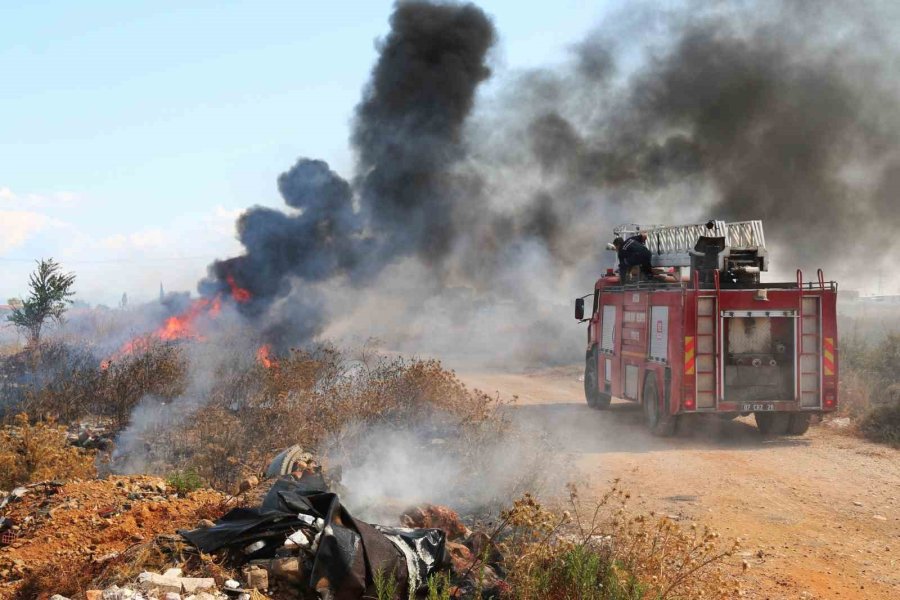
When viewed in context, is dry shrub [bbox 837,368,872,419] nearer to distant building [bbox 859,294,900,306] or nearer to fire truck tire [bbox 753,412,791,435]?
fire truck tire [bbox 753,412,791,435]

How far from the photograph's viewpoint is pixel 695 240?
13.5m

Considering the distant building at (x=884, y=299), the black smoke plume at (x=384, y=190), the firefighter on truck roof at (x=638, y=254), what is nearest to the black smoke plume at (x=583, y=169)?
the black smoke plume at (x=384, y=190)

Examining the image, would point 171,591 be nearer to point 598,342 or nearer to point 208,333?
point 598,342

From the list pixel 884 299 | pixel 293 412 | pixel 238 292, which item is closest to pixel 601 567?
pixel 293 412

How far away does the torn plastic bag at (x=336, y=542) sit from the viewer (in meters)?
5.02

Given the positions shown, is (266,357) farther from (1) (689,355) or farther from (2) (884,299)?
(2) (884,299)

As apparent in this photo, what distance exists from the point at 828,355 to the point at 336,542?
32.7 feet

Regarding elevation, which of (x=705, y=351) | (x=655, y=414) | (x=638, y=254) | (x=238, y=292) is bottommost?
(x=655, y=414)

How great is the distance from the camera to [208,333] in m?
19.0

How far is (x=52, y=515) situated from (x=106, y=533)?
2.85 feet

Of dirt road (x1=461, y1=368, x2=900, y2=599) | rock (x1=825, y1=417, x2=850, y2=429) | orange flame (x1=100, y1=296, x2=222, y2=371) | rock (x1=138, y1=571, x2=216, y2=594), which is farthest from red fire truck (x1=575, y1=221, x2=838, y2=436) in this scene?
orange flame (x1=100, y1=296, x2=222, y2=371)

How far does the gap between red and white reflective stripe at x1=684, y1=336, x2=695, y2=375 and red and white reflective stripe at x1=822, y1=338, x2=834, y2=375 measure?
2.16 meters

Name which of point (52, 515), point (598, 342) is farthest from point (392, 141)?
point (52, 515)

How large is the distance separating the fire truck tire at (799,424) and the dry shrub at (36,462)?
10729 mm
